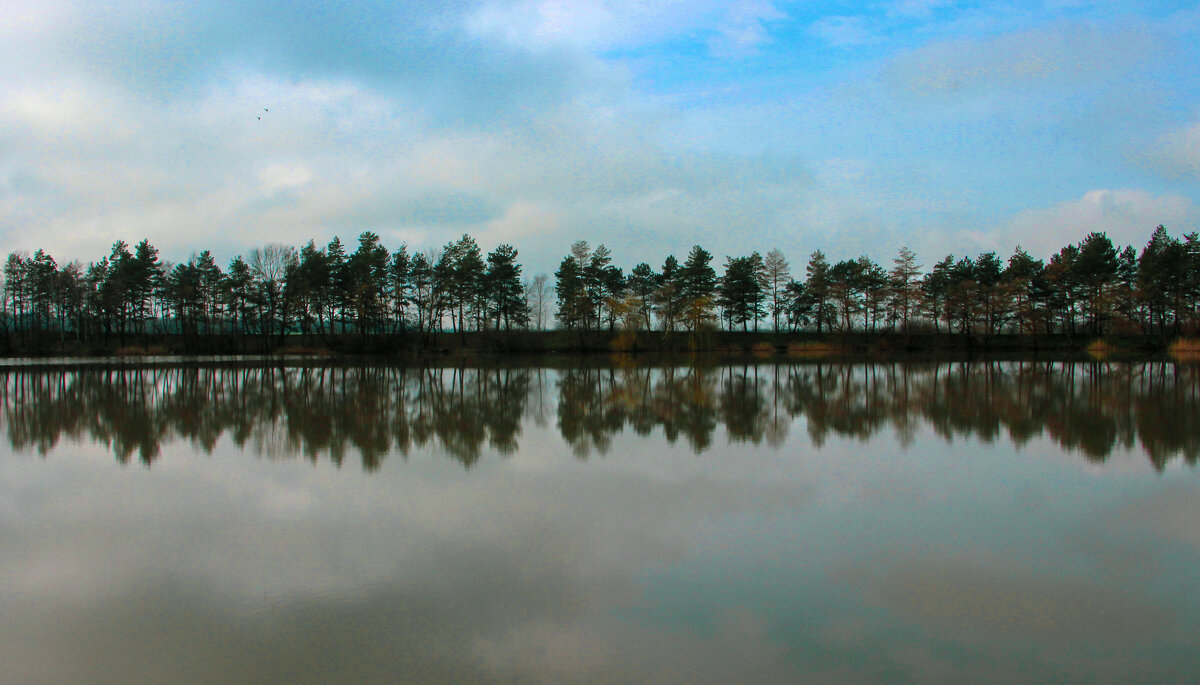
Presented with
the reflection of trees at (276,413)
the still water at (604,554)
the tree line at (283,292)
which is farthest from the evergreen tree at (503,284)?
the still water at (604,554)

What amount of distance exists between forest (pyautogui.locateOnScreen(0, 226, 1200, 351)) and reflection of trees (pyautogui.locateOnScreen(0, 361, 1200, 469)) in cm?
2962

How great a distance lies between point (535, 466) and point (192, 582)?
458 centimetres

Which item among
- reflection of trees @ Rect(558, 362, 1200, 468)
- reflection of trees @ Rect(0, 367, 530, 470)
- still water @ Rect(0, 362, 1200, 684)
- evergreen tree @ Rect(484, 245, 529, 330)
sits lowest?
reflection of trees @ Rect(558, 362, 1200, 468)

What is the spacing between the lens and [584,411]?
50.9 feet

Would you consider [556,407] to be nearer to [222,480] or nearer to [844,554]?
[222,480]

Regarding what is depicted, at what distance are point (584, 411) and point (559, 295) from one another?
44219 millimetres

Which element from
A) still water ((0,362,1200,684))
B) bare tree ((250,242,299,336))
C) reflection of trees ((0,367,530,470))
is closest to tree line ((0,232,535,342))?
bare tree ((250,242,299,336))

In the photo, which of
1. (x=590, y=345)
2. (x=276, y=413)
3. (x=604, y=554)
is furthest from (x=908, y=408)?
(x=590, y=345)

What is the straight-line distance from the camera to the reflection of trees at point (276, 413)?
11227 millimetres

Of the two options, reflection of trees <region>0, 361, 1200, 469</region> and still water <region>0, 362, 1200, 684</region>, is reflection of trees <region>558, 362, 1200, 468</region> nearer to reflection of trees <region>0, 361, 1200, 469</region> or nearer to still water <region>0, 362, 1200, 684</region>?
reflection of trees <region>0, 361, 1200, 469</region>

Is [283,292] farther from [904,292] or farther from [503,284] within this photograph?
[904,292]

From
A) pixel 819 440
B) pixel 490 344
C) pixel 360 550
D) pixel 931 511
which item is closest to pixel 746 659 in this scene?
pixel 360 550

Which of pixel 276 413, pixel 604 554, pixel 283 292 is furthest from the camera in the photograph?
pixel 283 292

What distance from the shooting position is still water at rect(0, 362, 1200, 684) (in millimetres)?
4004
